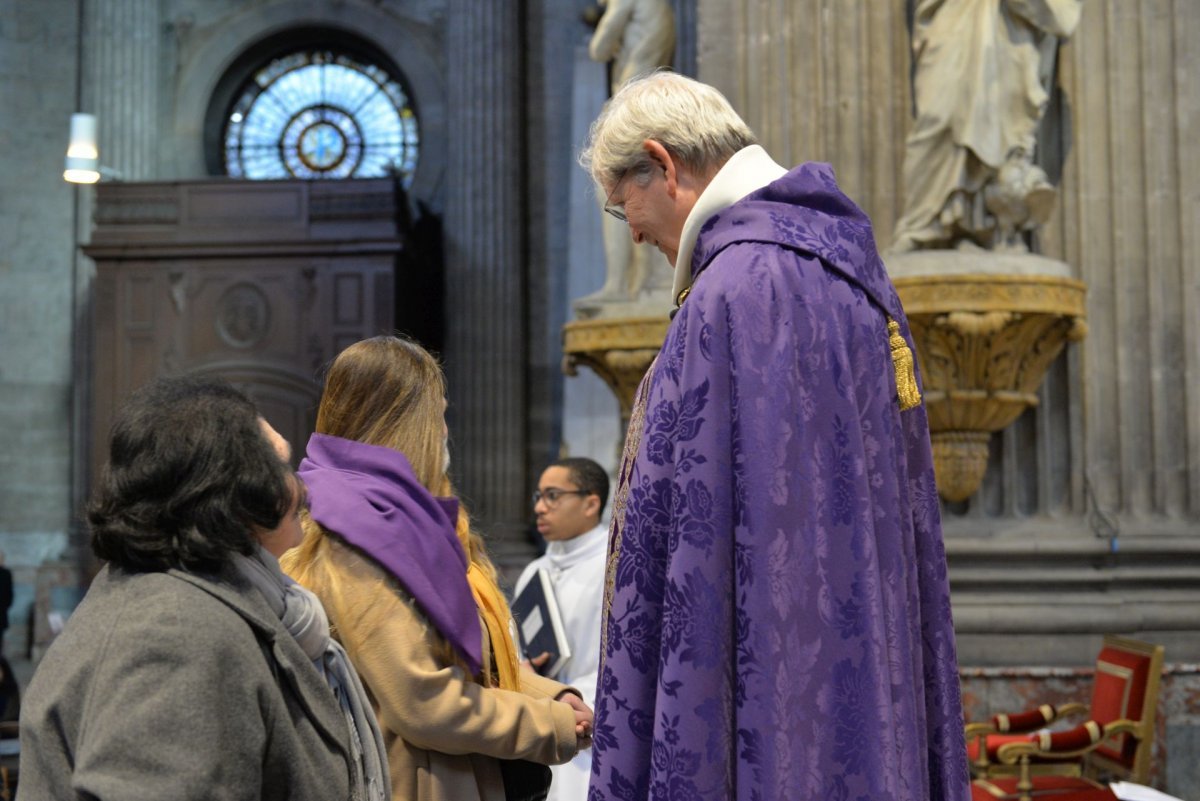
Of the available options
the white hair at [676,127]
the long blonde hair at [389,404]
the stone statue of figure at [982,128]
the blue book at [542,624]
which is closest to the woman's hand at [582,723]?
the long blonde hair at [389,404]

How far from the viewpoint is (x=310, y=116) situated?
58.1 feet

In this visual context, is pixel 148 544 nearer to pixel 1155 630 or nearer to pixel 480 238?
pixel 1155 630

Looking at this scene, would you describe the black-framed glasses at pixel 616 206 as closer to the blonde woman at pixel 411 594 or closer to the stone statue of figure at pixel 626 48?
the blonde woman at pixel 411 594

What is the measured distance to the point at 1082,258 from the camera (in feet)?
18.7

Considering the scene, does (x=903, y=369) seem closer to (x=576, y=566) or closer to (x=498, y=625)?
(x=498, y=625)

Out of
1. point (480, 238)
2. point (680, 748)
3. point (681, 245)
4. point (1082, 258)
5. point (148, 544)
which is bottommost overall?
point (680, 748)

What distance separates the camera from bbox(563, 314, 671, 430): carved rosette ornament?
747cm

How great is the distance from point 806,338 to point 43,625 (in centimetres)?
1458

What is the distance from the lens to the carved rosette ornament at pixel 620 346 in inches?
294

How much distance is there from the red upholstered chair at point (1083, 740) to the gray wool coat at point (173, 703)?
352cm

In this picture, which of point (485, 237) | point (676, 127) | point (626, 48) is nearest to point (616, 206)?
point (676, 127)

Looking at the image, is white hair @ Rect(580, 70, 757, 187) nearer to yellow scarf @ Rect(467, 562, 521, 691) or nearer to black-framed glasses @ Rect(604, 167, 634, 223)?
black-framed glasses @ Rect(604, 167, 634, 223)

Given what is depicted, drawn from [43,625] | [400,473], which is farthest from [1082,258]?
[43,625]

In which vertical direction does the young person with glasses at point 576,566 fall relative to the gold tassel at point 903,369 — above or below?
below
